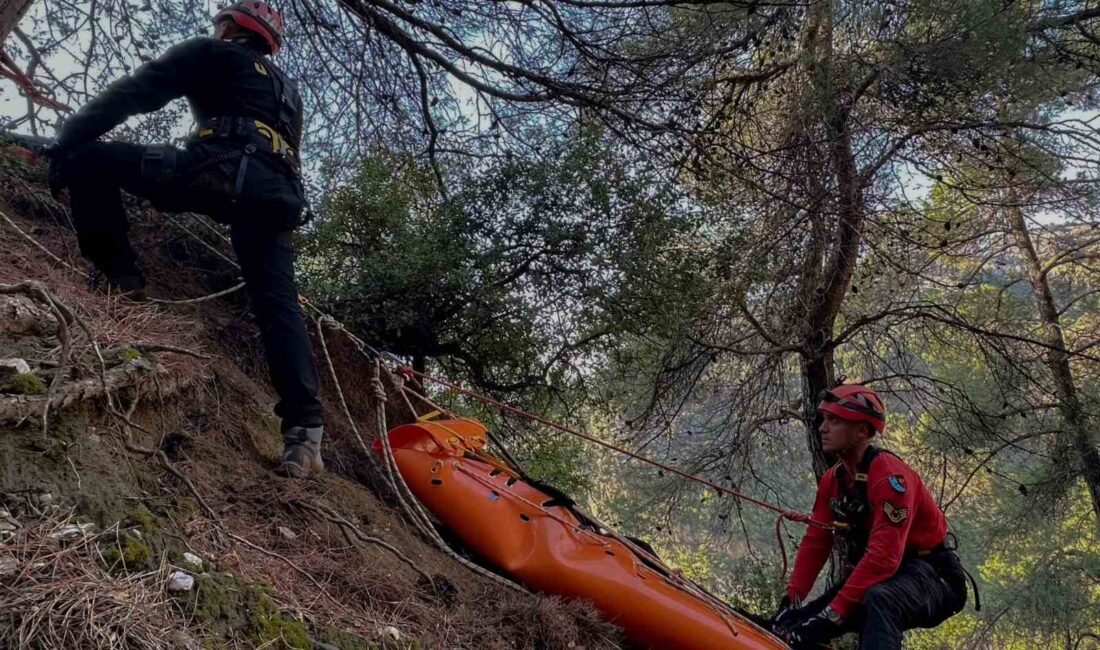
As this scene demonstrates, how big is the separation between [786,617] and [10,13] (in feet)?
15.7

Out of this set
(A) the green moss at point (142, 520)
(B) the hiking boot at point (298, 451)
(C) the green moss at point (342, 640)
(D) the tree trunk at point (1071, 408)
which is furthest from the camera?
(D) the tree trunk at point (1071, 408)

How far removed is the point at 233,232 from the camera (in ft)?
10.8

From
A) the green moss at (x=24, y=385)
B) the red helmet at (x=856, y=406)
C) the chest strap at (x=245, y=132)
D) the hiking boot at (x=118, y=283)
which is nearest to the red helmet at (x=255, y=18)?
the chest strap at (x=245, y=132)

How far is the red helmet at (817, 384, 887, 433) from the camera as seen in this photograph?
13.1ft

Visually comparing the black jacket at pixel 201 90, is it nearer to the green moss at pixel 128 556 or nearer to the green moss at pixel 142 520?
the green moss at pixel 142 520

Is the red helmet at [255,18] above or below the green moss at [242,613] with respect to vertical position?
above

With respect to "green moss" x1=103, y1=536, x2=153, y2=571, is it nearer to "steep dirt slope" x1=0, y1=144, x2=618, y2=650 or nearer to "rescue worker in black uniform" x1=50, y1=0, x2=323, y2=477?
"steep dirt slope" x1=0, y1=144, x2=618, y2=650

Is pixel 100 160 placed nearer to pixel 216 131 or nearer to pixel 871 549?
pixel 216 131

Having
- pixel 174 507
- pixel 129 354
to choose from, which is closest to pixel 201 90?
pixel 129 354

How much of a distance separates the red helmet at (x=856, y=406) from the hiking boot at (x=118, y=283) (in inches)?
144

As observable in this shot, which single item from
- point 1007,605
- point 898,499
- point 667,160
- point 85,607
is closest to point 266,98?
point 85,607

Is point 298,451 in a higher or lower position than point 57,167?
lower

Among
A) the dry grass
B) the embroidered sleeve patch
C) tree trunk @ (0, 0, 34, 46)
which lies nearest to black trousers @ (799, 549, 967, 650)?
the embroidered sleeve patch

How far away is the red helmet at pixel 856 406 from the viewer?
3.98 metres
